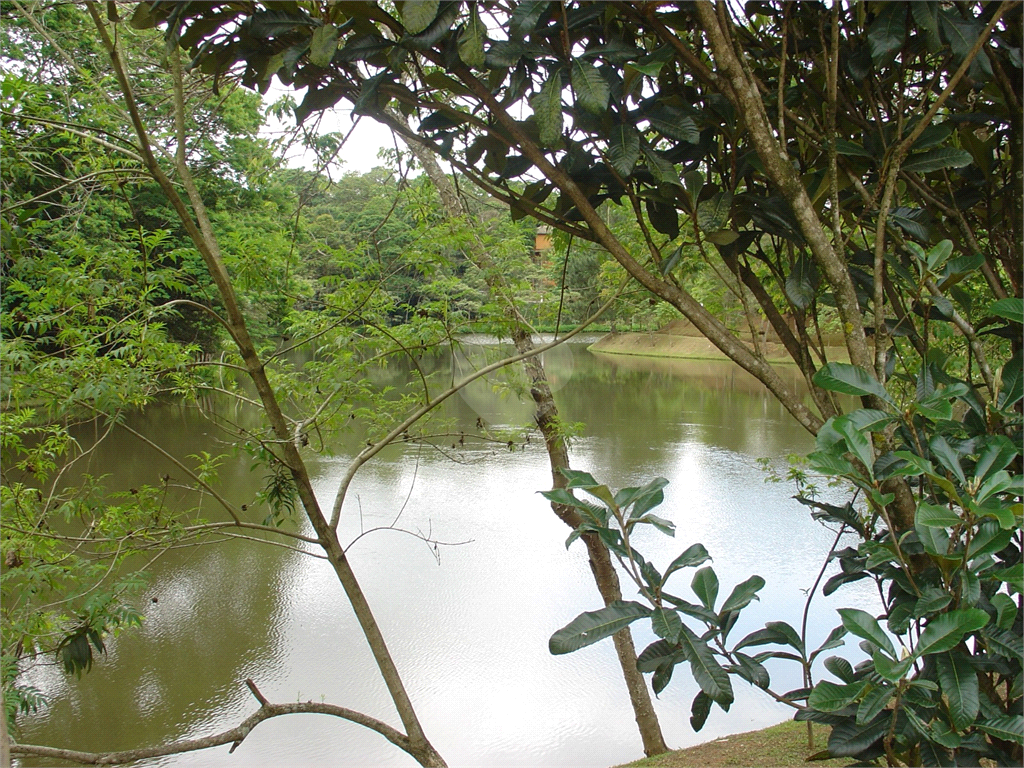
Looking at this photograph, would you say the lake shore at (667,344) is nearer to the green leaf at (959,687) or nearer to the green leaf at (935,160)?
the green leaf at (935,160)

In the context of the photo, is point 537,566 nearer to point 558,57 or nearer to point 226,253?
point 226,253

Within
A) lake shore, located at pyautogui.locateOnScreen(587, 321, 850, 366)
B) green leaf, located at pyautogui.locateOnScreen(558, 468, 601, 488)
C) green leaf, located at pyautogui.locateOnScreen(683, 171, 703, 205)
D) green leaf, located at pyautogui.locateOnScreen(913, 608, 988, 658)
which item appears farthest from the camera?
lake shore, located at pyautogui.locateOnScreen(587, 321, 850, 366)

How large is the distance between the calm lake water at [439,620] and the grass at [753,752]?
86 centimetres

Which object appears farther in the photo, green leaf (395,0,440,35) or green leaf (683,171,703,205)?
green leaf (683,171,703,205)

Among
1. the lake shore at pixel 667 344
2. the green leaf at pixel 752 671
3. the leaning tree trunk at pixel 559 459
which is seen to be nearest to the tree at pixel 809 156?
the green leaf at pixel 752 671

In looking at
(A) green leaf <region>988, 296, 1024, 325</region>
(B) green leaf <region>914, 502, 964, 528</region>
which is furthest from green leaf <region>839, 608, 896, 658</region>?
(A) green leaf <region>988, 296, 1024, 325</region>

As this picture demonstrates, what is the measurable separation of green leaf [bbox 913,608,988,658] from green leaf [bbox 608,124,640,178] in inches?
24.4

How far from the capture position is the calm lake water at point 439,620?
3246 millimetres

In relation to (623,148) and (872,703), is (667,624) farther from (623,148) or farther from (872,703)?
(623,148)

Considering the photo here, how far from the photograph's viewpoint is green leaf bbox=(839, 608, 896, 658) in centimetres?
68

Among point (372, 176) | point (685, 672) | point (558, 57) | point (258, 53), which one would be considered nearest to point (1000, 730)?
point (558, 57)

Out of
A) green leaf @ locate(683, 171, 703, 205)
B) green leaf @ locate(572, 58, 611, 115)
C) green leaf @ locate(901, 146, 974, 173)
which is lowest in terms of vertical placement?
green leaf @ locate(683, 171, 703, 205)

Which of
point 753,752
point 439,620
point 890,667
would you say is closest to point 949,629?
point 890,667

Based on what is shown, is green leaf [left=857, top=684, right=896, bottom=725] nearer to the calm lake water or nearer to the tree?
the tree
